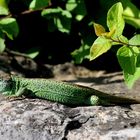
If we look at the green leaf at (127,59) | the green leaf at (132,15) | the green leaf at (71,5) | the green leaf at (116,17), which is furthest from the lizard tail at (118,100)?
the green leaf at (71,5)

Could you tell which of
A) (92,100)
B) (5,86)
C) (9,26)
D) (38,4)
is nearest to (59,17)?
(38,4)

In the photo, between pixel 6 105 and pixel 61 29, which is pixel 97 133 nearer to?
pixel 6 105

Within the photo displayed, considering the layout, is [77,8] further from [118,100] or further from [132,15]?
[118,100]

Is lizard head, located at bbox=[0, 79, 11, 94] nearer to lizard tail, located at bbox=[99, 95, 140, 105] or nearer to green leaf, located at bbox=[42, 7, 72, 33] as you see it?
lizard tail, located at bbox=[99, 95, 140, 105]

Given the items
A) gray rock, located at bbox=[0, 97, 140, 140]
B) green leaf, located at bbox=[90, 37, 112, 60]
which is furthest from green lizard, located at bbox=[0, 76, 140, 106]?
green leaf, located at bbox=[90, 37, 112, 60]

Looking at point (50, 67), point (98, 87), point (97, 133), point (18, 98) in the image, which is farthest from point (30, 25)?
point (97, 133)
